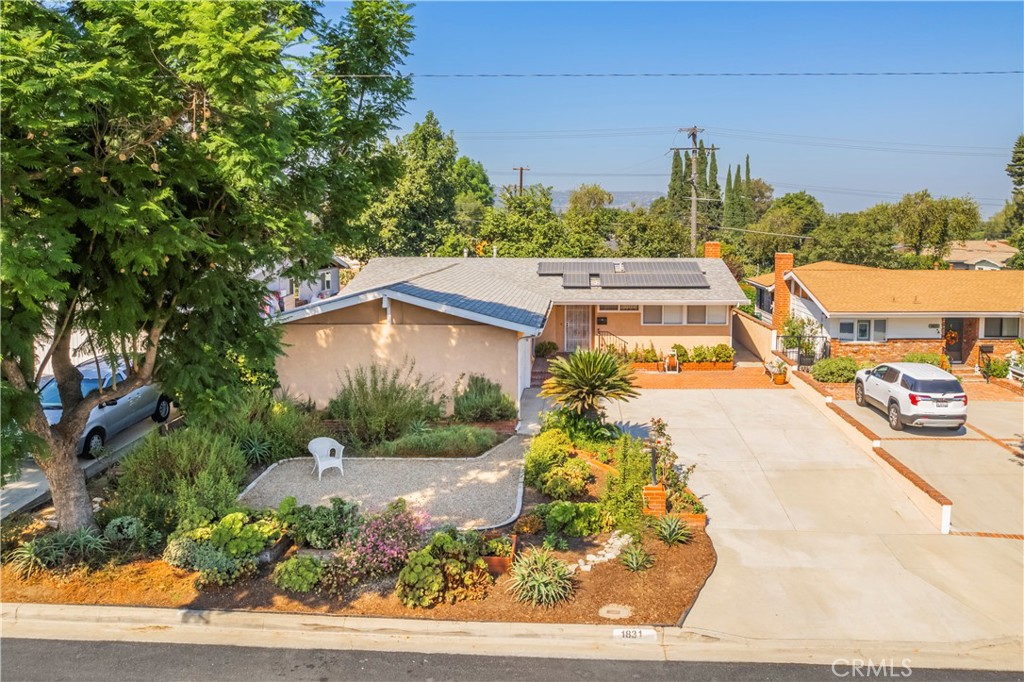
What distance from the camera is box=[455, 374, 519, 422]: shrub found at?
1841 cm

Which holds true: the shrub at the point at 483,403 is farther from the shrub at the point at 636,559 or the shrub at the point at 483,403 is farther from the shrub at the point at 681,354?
the shrub at the point at 681,354

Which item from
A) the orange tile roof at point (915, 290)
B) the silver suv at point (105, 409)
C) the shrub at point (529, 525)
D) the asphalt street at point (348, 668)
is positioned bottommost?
the asphalt street at point (348, 668)

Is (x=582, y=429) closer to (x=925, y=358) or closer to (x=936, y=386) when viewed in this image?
(x=936, y=386)

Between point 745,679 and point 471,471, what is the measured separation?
24.4 feet

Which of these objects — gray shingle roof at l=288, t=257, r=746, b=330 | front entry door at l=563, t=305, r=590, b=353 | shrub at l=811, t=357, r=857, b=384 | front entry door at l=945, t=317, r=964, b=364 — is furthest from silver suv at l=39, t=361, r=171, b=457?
front entry door at l=945, t=317, r=964, b=364

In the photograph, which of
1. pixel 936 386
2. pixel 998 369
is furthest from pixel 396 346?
pixel 998 369

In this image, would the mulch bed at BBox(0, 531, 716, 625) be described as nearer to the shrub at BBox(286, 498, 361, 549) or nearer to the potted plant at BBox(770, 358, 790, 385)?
the shrub at BBox(286, 498, 361, 549)

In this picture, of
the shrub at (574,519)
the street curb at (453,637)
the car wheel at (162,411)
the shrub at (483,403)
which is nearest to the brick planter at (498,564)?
the street curb at (453,637)

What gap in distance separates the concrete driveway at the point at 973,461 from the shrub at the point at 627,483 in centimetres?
557

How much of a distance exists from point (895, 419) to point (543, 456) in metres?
10.6

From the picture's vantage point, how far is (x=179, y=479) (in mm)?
12203

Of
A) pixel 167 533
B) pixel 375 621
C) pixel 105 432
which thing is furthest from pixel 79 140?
→ pixel 105 432

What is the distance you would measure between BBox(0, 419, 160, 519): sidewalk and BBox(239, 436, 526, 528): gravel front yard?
2712 mm

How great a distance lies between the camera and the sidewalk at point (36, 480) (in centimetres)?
1266
